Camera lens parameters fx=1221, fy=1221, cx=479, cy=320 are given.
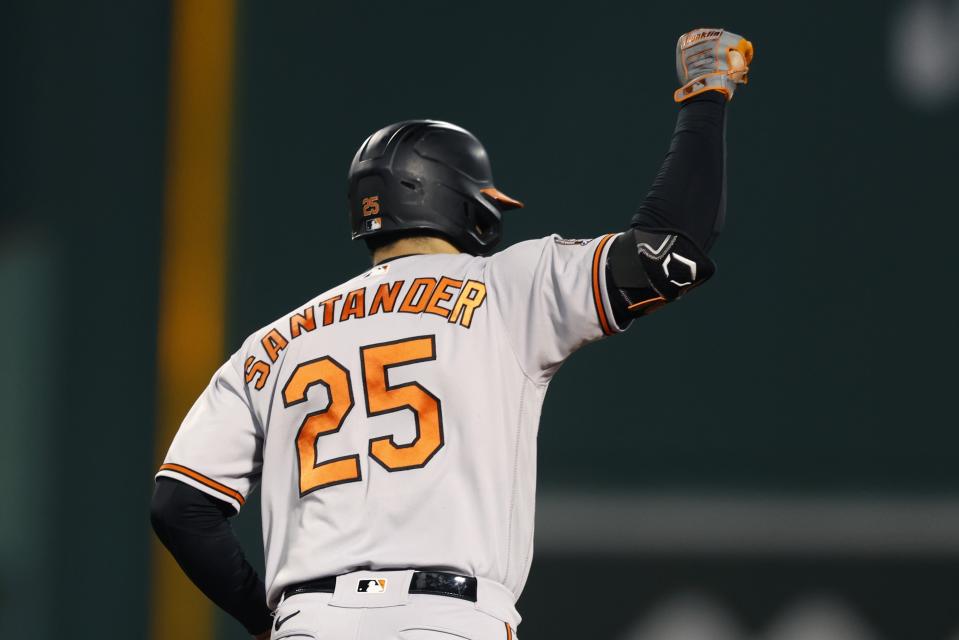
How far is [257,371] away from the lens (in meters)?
2.55

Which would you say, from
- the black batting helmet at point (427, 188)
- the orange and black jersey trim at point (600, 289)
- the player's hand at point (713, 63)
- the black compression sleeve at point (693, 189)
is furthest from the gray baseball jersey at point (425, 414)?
the player's hand at point (713, 63)

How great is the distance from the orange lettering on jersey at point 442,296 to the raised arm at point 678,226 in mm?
325

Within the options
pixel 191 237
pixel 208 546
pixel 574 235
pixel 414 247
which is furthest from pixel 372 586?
pixel 191 237

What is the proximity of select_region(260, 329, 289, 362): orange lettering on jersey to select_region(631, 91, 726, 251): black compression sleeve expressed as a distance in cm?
77

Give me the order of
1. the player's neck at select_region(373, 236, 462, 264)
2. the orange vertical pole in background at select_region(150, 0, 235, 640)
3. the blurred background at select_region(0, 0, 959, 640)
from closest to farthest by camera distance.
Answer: the player's neck at select_region(373, 236, 462, 264) → the blurred background at select_region(0, 0, 959, 640) → the orange vertical pole in background at select_region(150, 0, 235, 640)

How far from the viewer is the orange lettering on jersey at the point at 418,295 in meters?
2.41

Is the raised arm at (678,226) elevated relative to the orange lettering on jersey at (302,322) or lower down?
elevated

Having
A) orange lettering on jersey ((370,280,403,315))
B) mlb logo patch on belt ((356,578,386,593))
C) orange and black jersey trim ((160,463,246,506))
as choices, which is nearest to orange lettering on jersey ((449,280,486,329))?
orange lettering on jersey ((370,280,403,315))

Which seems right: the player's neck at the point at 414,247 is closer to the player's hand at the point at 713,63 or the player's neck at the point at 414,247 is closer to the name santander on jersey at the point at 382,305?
the name santander on jersey at the point at 382,305

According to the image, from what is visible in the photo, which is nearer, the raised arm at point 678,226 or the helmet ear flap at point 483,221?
the raised arm at point 678,226

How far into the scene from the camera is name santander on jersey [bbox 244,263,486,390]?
7.82 feet

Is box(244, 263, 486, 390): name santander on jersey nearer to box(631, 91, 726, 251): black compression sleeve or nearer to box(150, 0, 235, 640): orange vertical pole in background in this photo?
box(631, 91, 726, 251): black compression sleeve

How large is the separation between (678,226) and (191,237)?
3.67 meters

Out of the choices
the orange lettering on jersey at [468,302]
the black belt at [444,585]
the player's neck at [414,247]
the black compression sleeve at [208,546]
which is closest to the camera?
the black belt at [444,585]
